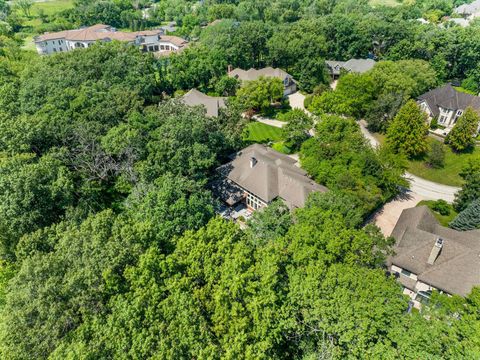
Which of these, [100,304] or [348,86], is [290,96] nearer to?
[348,86]

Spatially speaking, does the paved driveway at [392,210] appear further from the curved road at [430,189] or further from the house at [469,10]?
the house at [469,10]

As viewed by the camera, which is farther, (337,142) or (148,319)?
(337,142)

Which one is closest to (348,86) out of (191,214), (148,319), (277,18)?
(191,214)

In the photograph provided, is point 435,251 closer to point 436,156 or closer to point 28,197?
point 436,156

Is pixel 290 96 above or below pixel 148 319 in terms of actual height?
below

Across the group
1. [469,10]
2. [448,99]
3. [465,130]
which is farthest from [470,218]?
[469,10]

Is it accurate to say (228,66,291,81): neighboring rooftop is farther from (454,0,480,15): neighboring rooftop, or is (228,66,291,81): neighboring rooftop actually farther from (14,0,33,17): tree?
(14,0,33,17): tree

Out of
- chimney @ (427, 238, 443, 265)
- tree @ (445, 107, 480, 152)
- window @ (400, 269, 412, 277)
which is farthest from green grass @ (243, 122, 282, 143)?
chimney @ (427, 238, 443, 265)
